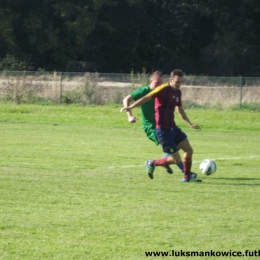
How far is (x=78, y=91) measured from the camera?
94.5ft

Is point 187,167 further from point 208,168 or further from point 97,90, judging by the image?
point 97,90

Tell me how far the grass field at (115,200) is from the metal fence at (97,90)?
36.9 feet

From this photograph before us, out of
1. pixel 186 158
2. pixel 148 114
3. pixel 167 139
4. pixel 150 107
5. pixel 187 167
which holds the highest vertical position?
pixel 150 107

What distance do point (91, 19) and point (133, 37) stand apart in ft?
20.7

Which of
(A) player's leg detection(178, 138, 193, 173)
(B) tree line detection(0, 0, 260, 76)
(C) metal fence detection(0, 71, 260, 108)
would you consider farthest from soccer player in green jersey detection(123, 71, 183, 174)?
(B) tree line detection(0, 0, 260, 76)

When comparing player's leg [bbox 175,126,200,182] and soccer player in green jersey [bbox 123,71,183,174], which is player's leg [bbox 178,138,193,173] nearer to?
player's leg [bbox 175,126,200,182]

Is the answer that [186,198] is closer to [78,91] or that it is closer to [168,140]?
[168,140]

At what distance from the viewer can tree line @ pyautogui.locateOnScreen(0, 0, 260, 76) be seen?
169 ft

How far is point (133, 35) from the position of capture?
56.7 metres

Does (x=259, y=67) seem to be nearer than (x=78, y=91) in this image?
No

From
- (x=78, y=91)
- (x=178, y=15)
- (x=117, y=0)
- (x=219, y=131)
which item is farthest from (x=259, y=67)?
(x=219, y=131)

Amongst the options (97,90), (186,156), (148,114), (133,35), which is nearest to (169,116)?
(186,156)

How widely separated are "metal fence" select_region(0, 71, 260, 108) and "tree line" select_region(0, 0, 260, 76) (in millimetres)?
20000

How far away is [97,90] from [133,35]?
28.3m
